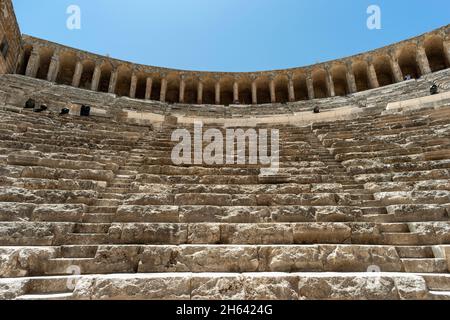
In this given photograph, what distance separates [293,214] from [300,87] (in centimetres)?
2684

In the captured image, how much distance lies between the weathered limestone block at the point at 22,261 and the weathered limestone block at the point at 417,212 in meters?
4.79

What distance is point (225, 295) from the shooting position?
2852 mm

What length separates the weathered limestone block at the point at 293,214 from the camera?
4.29 m

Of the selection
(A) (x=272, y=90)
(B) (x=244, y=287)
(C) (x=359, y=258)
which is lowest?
(B) (x=244, y=287)

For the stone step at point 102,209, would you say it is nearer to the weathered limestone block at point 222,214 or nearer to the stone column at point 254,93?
the weathered limestone block at point 222,214

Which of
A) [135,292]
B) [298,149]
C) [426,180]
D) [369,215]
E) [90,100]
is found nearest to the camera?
[135,292]

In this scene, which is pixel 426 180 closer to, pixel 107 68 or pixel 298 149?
pixel 298 149

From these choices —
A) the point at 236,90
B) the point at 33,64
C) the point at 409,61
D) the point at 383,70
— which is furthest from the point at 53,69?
the point at 409,61

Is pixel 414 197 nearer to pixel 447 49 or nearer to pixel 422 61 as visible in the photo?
pixel 422 61

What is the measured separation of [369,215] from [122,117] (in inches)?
456

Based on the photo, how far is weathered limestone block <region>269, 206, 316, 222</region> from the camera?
14.1 ft

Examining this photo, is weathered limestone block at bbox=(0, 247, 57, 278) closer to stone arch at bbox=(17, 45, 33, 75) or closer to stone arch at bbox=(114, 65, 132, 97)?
stone arch at bbox=(17, 45, 33, 75)

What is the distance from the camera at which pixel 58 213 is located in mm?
4281
